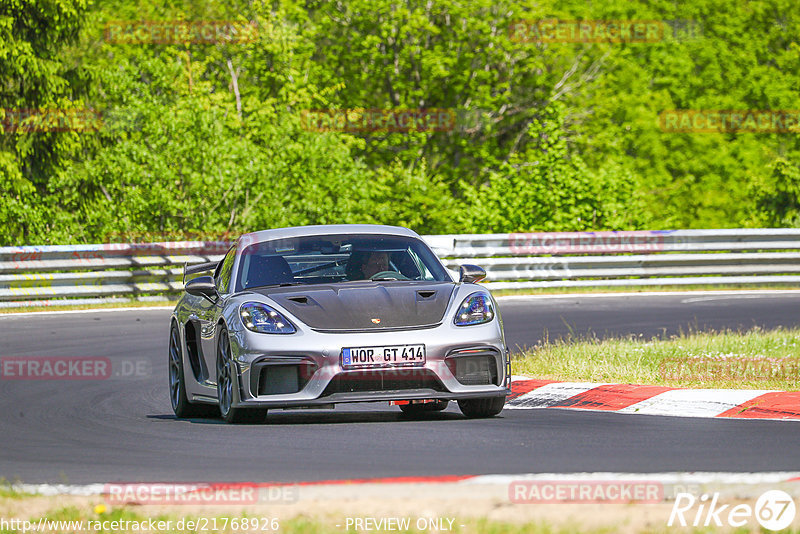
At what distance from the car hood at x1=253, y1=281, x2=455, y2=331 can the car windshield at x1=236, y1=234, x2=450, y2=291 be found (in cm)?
44

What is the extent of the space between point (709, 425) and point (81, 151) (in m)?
25.1

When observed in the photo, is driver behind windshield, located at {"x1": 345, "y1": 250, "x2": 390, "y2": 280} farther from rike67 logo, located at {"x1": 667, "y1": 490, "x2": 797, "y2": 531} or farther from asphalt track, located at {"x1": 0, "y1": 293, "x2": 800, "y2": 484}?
rike67 logo, located at {"x1": 667, "y1": 490, "x2": 797, "y2": 531}

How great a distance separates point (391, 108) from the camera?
43844mm

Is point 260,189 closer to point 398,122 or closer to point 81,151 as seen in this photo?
point 81,151

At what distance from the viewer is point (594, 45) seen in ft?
158

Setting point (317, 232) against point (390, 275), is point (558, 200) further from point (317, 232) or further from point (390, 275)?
point (390, 275)

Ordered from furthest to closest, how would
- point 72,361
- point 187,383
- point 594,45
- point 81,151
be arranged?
1. point 594,45
2. point 81,151
3. point 72,361
4. point 187,383

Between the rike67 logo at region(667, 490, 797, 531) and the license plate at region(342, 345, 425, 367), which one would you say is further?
the license plate at region(342, 345, 425, 367)

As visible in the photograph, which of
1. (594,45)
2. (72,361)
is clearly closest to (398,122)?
(594,45)

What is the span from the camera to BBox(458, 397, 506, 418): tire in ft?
29.5

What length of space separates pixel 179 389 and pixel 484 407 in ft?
7.80

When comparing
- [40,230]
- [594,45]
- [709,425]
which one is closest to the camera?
[709,425]

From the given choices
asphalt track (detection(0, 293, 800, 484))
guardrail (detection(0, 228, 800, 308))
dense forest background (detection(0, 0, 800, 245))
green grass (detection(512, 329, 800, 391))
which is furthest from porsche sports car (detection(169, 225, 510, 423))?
dense forest background (detection(0, 0, 800, 245))

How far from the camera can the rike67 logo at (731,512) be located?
4852mm
